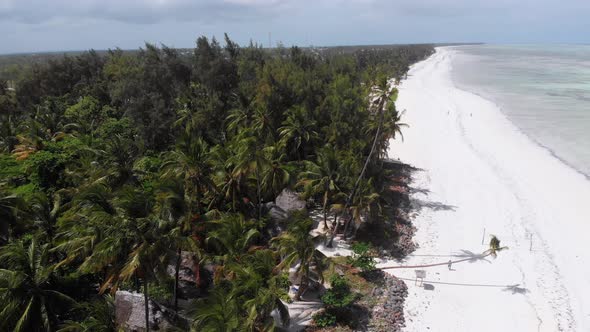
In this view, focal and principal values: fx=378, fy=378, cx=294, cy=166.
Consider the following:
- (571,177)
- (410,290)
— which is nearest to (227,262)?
(410,290)

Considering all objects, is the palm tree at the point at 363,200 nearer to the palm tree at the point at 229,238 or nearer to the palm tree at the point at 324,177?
the palm tree at the point at 324,177

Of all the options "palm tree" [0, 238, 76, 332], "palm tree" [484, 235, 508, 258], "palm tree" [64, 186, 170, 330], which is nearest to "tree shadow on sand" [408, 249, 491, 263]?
"palm tree" [484, 235, 508, 258]

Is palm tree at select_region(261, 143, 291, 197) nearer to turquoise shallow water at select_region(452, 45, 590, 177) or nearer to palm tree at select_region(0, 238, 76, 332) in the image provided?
palm tree at select_region(0, 238, 76, 332)

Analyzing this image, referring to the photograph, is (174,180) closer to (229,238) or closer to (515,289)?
(229,238)

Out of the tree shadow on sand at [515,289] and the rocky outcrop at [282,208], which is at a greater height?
the rocky outcrop at [282,208]

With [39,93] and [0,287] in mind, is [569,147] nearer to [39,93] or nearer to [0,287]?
[0,287]

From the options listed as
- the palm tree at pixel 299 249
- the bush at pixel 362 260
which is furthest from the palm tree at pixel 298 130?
the palm tree at pixel 299 249

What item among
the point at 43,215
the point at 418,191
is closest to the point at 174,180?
the point at 43,215
